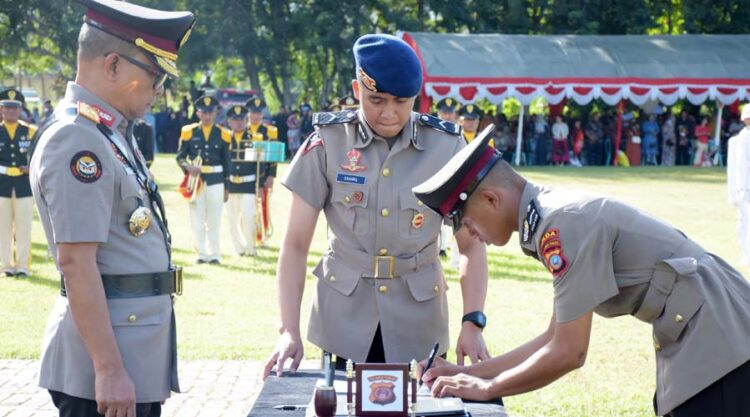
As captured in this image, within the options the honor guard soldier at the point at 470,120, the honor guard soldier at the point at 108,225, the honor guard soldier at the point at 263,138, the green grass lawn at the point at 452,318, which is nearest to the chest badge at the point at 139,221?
the honor guard soldier at the point at 108,225

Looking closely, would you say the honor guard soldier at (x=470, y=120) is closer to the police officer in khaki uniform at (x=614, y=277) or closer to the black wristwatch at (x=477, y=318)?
the black wristwatch at (x=477, y=318)

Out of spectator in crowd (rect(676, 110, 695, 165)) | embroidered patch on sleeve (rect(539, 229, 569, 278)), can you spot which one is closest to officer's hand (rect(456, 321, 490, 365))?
embroidered patch on sleeve (rect(539, 229, 569, 278))

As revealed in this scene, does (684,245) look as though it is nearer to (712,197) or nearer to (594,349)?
(594,349)

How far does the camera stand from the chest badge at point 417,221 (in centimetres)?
396

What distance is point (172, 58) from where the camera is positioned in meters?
3.50

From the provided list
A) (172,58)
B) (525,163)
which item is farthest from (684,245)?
(525,163)

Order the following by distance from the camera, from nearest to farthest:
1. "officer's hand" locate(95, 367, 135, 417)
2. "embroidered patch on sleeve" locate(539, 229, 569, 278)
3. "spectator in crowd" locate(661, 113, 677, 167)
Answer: "embroidered patch on sleeve" locate(539, 229, 569, 278), "officer's hand" locate(95, 367, 135, 417), "spectator in crowd" locate(661, 113, 677, 167)

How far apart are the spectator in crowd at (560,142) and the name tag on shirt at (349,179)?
3195 centimetres

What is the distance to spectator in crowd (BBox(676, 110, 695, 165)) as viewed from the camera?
3584cm

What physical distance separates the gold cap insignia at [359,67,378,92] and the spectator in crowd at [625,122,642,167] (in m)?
32.9

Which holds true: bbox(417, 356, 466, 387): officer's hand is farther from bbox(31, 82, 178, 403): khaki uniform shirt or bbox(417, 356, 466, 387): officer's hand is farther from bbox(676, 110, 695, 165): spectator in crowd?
bbox(676, 110, 695, 165): spectator in crowd

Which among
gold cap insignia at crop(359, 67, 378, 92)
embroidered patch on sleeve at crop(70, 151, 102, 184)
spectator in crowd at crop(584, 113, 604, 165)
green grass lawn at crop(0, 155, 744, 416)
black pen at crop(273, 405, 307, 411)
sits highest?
gold cap insignia at crop(359, 67, 378, 92)

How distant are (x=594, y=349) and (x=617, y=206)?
5801 millimetres

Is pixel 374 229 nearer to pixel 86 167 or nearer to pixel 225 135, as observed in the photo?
pixel 86 167
